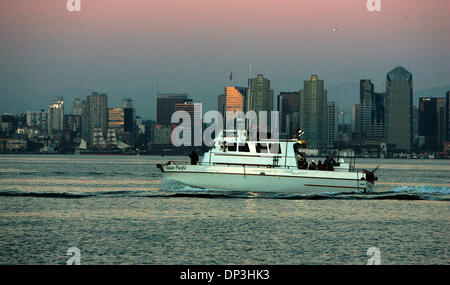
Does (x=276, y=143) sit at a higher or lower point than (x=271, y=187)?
higher

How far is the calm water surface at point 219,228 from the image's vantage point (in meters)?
26.1

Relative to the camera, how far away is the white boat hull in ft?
147

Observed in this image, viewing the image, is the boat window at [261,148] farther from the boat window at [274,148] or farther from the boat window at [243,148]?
the boat window at [243,148]

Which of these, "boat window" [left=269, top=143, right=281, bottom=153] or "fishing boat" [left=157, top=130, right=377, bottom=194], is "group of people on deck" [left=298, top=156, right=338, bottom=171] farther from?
"boat window" [left=269, top=143, right=281, bottom=153]

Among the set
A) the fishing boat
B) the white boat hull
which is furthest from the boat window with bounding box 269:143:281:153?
the white boat hull

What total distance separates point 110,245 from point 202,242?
13.5 ft

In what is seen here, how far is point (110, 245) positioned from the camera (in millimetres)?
27891

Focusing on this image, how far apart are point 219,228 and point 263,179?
12176 mm

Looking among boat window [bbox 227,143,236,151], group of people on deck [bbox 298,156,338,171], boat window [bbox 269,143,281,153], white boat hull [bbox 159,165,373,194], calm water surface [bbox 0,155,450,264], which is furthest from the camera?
boat window [bbox 269,143,281,153]

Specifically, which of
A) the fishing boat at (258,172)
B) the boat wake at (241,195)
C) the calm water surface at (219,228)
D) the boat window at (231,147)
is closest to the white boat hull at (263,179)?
the fishing boat at (258,172)

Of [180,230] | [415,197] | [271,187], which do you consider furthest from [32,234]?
[415,197]

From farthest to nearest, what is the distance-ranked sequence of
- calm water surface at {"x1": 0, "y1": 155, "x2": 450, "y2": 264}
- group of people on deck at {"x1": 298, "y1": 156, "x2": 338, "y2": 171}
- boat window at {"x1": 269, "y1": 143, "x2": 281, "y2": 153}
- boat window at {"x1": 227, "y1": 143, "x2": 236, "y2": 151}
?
boat window at {"x1": 269, "y1": 143, "x2": 281, "y2": 153}, boat window at {"x1": 227, "y1": 143, "x2": 236, "y2": 151}, group of people on deck at {"x1": 298, "y1": 156, "x2": 338, "y2": 171}, calm water surface at {"x1": 0, "y1": 155, "x2": 450, "y2": 264}

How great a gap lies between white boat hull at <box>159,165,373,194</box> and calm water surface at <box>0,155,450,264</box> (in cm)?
71

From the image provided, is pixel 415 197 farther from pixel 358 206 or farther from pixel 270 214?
pixel 270 214
